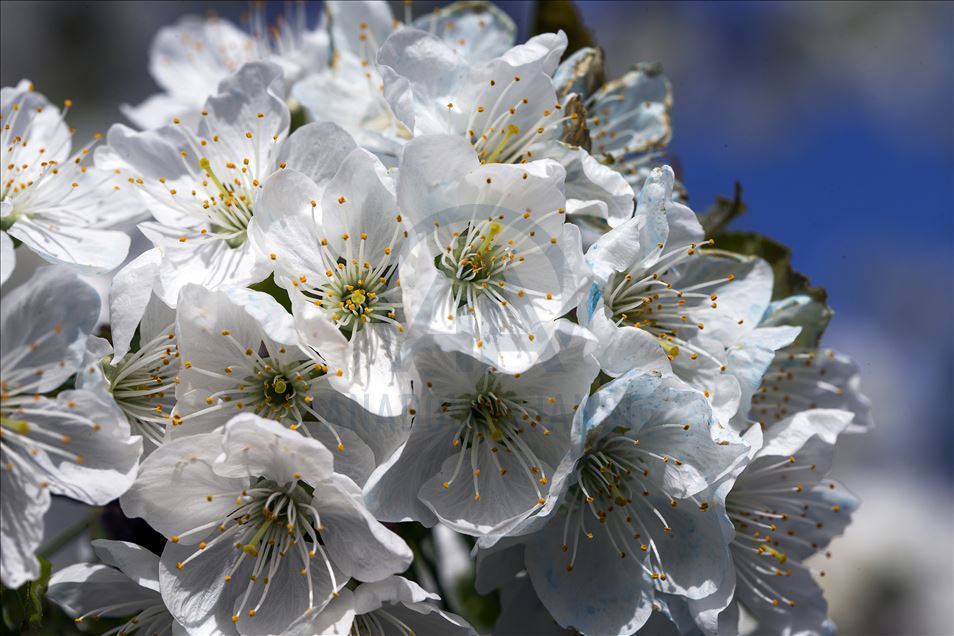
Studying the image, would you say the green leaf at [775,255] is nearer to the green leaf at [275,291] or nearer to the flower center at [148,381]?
the green leaf at [275,291]

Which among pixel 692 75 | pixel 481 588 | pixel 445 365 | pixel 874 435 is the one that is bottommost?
pixel 874 435

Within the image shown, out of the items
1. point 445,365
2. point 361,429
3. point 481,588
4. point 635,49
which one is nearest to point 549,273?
point 445,365

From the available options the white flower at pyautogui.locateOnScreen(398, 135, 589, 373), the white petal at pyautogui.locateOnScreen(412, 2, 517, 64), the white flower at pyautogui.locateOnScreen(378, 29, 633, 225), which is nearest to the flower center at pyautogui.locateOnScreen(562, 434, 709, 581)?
the white flower at pyautogui.locateOnScreen(398, 135, 589, 373)

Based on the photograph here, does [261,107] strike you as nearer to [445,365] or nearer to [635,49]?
[445,365]

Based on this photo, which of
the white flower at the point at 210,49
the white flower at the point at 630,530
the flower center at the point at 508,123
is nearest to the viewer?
the white flower at the point at 630,530

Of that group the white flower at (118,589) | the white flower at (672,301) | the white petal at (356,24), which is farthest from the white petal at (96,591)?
the white petal at (356,24)

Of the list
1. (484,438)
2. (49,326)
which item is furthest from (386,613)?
(49,326)

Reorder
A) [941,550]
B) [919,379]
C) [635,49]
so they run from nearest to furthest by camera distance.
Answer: [941,550]
[919,379]
[635,49]

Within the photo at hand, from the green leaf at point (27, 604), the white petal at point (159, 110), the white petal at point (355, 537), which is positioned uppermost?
the white petal at point (159, 110)
